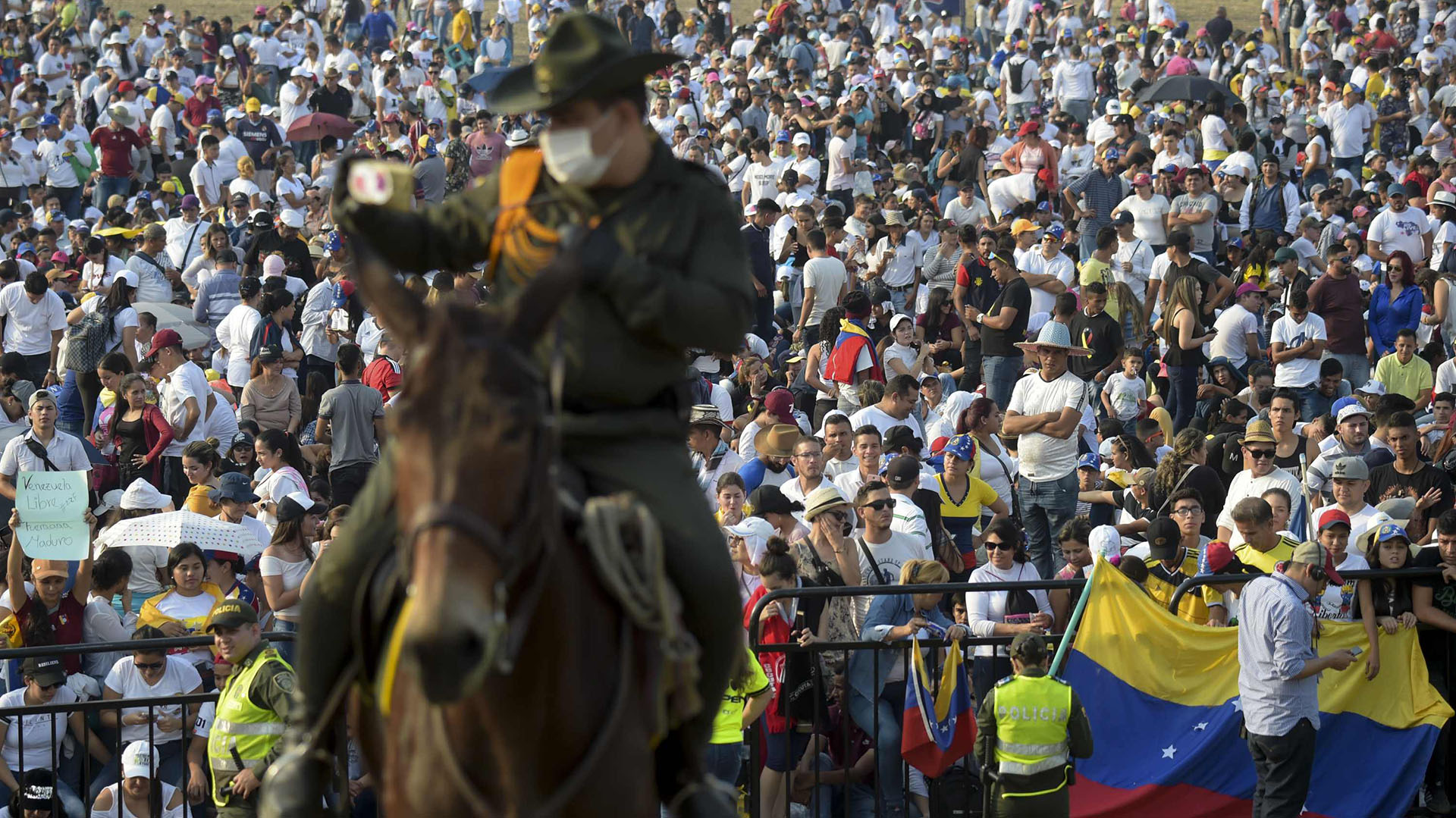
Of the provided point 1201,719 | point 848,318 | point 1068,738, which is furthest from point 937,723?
point 848,318

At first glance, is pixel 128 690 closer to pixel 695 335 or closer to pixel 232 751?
pixel 232 751

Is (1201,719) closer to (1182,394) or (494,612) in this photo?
(494,612)

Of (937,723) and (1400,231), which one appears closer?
(937,723)

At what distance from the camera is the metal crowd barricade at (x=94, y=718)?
351 inches

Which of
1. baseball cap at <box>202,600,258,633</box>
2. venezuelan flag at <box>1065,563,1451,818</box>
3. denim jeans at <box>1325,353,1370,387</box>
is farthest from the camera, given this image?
denim jeans at <box>1325,353,1370,387</box>

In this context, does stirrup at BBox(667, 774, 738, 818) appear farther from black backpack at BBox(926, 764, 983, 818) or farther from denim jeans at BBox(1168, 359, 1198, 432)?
denim jeans at BBox(1168, 359, 1198, 432)

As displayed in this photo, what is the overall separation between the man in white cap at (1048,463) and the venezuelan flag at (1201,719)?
11.5 ft

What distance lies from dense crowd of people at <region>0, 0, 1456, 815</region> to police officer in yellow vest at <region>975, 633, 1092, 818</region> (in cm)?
78

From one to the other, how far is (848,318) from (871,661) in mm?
6598

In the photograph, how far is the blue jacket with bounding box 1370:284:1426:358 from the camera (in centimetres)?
1872

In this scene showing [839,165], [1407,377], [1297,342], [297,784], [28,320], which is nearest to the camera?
[297,784]

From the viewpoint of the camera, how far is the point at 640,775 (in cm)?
484

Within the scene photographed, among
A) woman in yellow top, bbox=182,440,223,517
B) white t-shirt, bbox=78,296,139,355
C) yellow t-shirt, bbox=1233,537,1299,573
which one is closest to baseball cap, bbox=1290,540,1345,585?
yellow t-shirt, bbox=1233,537,1299,573

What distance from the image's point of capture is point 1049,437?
14.2 metres
